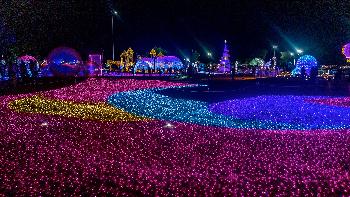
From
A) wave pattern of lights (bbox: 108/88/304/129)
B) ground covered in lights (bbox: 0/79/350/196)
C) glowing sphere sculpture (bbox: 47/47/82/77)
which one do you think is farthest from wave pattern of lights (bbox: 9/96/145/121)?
glowing sphere sculpture (bbox: 47/47/82/77)

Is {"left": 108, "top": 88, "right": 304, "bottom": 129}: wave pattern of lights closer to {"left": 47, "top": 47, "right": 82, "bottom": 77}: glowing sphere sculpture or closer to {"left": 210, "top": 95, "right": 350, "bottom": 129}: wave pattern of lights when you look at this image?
{"left": 210, "top": 95, "right": 350, "bottom": 129}: wave pattern of lights

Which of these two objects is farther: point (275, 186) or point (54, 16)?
point (54, 16)

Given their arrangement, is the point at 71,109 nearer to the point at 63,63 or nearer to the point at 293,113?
the point at 293,113

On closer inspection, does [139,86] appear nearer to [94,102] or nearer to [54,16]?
[94,102]

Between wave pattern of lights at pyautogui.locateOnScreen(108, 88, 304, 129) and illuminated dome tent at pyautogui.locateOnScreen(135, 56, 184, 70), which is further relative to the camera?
illuminated dome tent at pyautogui.locateOnScreen(135, 56, 184, 70)

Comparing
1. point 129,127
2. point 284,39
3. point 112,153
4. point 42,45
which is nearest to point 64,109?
point 129,127

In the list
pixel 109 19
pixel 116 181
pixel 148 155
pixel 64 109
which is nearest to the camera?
pixel 116 181
